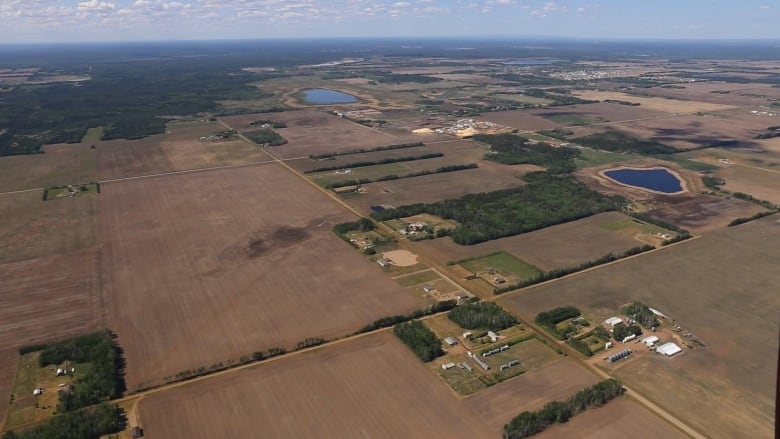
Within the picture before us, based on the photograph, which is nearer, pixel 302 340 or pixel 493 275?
pixel 302 340

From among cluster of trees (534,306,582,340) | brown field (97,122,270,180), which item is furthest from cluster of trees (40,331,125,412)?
brown field (97,122,270,180)

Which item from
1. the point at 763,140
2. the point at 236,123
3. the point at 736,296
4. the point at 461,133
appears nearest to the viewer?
the point at 736,296

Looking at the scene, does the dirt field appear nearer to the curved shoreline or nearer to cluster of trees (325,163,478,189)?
cluster of trees (325,163,478,189)

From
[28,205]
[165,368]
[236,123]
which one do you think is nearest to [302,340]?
[165,368]

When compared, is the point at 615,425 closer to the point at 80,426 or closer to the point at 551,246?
the point at 551,246

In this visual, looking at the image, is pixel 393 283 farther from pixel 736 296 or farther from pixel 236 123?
pixel 236 123
